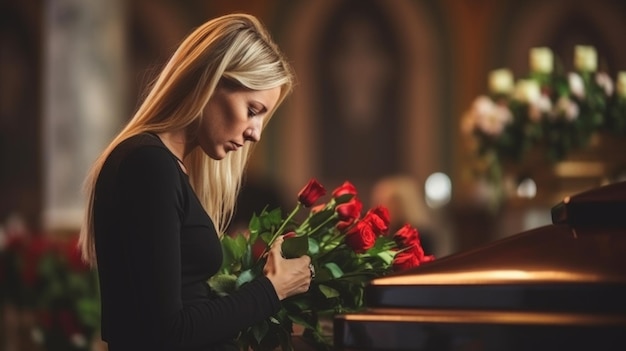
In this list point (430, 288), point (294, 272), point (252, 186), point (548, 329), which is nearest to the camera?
point (548, 329)

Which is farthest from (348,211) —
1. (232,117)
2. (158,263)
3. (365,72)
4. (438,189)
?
(365,72)

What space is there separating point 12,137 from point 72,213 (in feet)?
23.4

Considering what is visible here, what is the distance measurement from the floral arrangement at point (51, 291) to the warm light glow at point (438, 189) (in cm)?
818

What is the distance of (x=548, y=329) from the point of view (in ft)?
3.58

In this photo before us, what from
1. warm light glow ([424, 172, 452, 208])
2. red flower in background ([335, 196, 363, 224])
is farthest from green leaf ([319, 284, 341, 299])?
warm light glow ([424, 172, 452, 208])

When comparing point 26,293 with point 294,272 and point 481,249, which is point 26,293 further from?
point 481,249

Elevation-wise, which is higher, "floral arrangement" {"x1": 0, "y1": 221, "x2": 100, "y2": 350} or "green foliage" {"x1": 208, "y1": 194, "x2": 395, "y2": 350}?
"green foliage" {"x1": 208, "y1": 194, "x2": 395, "y2": 350}

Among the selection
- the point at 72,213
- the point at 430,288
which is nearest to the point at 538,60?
the point at 72,213

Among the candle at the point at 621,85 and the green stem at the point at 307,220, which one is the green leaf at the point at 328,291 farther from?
the candle at the point at 621,85

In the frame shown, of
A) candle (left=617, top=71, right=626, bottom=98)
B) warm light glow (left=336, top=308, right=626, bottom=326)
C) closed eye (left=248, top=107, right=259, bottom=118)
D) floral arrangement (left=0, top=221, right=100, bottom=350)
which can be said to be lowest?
floral arrangement (left=0, top=221, right=100, bottom=350)

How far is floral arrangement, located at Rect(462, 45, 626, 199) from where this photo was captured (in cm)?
527

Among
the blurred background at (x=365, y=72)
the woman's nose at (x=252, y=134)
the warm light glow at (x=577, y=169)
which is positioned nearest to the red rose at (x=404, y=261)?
the woman's nose at (x=252, y=134)

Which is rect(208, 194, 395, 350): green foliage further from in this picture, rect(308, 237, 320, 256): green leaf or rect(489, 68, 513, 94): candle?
rect(489, 68, 513, 94): candle

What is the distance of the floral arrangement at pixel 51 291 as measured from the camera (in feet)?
18.0
